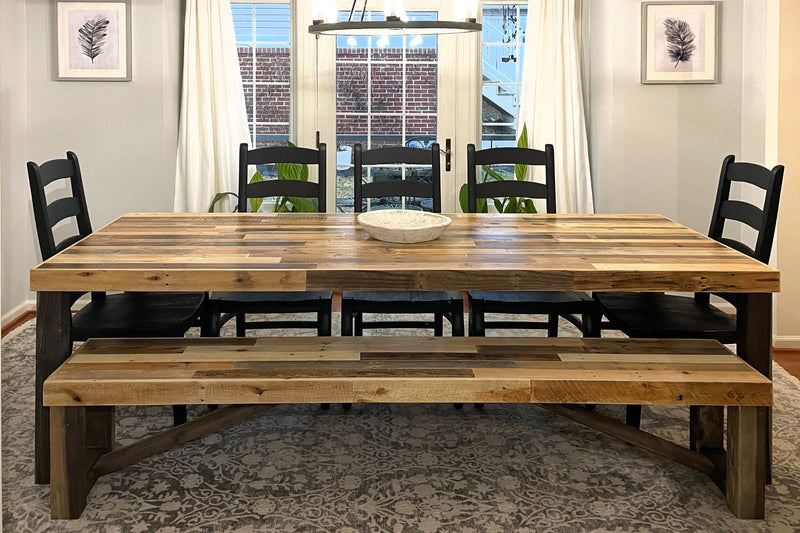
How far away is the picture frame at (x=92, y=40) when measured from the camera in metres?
4.89

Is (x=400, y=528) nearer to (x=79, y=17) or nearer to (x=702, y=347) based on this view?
(x=702, y=347)

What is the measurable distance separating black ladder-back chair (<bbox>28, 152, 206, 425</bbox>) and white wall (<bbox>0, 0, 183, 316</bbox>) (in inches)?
68.6

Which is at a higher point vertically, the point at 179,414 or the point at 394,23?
the point at 394,23

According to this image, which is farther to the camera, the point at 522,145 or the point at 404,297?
the point at 522,145

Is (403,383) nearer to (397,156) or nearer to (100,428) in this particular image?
(100,428)

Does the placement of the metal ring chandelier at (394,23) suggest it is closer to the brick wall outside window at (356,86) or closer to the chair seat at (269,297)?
the chair seat at (269,297)

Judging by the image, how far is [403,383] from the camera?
7.48 ft

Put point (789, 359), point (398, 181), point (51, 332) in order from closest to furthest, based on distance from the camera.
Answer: point (51, 332)
point (398, 181)
point (789, 359)

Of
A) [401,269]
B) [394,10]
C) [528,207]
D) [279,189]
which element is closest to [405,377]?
[401,269]

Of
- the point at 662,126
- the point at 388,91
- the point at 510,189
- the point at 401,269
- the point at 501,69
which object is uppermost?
the point at 501,69

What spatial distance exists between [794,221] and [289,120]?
3138 mm

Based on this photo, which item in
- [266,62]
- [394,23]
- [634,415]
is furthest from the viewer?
[266,62]

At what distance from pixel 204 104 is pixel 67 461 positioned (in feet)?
10.7

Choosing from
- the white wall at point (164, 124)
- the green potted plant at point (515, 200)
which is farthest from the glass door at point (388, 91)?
the white wall at point (164, 124)
